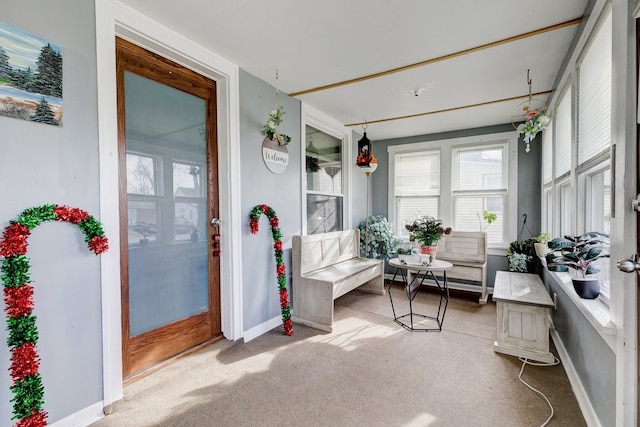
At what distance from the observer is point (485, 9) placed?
1.93 meters

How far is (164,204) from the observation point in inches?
92.3

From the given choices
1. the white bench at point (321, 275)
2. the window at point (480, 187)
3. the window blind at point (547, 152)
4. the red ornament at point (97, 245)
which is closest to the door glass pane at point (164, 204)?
the red ornament at point (97, 245)

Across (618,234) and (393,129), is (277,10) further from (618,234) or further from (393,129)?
(393,129)

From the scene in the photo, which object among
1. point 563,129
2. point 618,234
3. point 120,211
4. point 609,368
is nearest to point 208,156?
point 120,211

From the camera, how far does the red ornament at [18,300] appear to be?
4.56ft

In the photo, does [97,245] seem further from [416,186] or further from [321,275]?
[416,186]

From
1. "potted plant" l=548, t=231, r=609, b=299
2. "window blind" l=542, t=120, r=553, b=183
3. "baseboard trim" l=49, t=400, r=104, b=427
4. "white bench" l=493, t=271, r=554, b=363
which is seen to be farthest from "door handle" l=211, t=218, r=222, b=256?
"window blind" l=542, t=120, r=553, b=183

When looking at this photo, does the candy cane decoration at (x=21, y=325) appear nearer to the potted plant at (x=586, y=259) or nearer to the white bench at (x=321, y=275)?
the white bench at (x=321, y=275)

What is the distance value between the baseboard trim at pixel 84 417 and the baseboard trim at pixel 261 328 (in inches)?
46.6

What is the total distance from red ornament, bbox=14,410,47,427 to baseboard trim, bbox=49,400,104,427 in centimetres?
26

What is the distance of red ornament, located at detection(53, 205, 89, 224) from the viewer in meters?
1.62

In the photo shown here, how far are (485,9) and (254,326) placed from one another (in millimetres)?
3125

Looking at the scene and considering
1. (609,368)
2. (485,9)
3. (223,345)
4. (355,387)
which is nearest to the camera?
(609,368)

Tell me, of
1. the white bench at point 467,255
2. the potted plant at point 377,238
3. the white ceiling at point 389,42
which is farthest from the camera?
the potted plant at point 377,238
